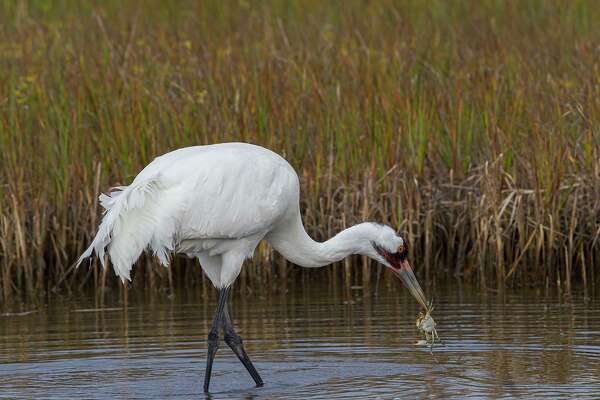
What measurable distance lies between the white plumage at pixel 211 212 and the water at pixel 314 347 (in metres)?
0.57

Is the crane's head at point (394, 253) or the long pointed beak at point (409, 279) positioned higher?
the crane's head at point (394, 253)

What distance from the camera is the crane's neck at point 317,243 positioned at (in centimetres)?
700

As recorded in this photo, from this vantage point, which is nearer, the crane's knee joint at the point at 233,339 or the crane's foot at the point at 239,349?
the crane's foot at the point at 239,349

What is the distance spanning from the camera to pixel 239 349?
7047mm

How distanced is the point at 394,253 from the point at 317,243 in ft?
1.43

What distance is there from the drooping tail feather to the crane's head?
1150 millimetres

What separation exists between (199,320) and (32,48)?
3.80 metres

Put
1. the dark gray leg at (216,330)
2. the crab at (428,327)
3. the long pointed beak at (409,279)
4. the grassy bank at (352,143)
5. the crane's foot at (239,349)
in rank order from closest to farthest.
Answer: the crane's foot at (239,349) → the dark gray leg at (216,330) → the crab at (428,327) → the long pointed beak at (409,279) → the grassy bank at (352,143)

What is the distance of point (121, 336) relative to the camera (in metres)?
7.71

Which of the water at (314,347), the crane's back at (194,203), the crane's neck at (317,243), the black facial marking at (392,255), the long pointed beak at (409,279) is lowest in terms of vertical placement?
the water at (314,347)

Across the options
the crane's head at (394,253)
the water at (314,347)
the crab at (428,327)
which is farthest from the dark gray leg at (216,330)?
the crab at (428,327)

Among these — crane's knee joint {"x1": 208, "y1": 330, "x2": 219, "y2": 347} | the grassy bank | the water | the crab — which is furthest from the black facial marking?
the grassy bank

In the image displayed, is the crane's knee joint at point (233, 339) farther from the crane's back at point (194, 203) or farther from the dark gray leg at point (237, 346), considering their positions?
the crane's back at point (194, 203)

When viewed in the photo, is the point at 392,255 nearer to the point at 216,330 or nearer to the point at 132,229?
the point at 216,330
